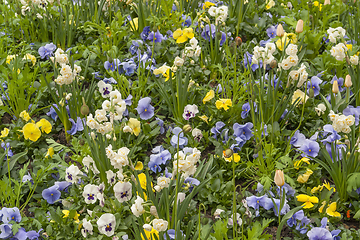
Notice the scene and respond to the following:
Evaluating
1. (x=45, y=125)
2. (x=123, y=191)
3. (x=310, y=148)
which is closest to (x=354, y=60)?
(x=310, y=148)

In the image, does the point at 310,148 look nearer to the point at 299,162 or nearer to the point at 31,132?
the point at 299,162

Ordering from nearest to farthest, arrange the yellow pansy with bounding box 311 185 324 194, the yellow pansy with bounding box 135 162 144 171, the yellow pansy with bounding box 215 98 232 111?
1. the yellow pansy with bounding box 311 185 324 194
2. the yellow pansy with bounding box 135 162 144 171
3. the yellow pansy with bounding box 215 98 232 111

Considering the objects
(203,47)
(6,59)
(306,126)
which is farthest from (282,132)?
(6,59)

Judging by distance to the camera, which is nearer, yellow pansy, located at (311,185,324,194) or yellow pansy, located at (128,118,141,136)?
yellow pansy, located at (311,185,324,194)

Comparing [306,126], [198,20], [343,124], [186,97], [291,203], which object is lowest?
[291,203]

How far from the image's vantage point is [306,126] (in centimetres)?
250

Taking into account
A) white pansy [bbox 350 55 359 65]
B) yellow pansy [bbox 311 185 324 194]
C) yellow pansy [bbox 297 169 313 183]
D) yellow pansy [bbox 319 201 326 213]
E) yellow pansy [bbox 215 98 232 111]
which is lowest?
yellow pansy [bbox 319 201 326 213]

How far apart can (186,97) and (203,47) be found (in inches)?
27.2

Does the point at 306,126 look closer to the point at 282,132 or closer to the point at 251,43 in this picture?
the point at 282,132

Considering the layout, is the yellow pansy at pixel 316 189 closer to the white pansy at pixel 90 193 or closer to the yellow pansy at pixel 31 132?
the white pansy at pixel 90 193

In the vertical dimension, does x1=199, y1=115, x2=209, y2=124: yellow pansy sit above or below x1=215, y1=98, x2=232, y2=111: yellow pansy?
below

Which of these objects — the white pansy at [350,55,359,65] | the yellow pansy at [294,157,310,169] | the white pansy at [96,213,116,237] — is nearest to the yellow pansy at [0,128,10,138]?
the white pansy at [96,213,116,237]

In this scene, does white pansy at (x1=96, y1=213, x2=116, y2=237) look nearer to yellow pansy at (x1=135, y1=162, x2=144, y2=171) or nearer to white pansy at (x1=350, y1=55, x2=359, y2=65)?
yellow pansy at (x1=135, y1=162, x2=144, y2=171)

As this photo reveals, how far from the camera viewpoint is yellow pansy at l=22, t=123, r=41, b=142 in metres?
2.34
